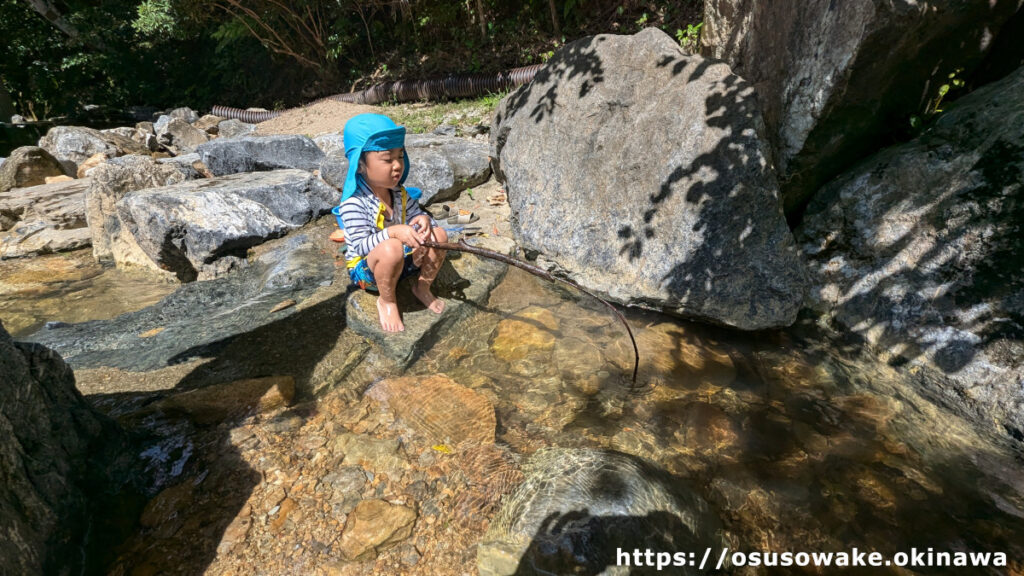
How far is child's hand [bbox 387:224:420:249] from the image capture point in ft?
9.46

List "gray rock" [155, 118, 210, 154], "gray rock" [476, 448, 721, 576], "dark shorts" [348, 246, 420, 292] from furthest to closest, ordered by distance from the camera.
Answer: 1. "gray rock" [155, 118, 210, 154]
2. "dark shorts" [348, 246, 420, 292]
3. "gray rock" [476, 448, 721, 576]

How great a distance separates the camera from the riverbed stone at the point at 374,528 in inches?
76.1

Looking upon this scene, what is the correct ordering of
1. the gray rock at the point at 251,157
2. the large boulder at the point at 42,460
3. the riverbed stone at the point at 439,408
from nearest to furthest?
1. the large boulder at the point at 42,460
2. the riverbed stone at the point at 439,408
3. the gray rock at the point at 251,157

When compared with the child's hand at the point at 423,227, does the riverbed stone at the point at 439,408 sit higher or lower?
lower

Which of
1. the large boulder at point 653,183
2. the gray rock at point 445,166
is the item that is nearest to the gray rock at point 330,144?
the gray rock at point 445,166

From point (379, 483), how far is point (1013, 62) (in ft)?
16.1

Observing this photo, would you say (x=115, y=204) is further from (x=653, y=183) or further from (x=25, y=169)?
(x=653, y=183)

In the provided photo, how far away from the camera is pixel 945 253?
291cm

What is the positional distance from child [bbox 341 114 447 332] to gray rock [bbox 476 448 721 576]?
1.55 m

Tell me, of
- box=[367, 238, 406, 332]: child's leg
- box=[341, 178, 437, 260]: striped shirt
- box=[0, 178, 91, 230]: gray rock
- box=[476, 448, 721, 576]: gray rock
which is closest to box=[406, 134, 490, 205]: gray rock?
box=[341, 178, 437, 260]: striped shirt

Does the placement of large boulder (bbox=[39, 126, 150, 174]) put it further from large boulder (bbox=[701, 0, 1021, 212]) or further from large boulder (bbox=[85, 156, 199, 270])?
large boulder (bbox=[701, 0, 1021, 212])

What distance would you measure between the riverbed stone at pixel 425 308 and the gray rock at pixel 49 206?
572 cm

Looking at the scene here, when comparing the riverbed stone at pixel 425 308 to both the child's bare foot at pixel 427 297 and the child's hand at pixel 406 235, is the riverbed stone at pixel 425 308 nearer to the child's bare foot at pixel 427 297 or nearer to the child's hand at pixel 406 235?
the child's bare foot at pixel 427 297

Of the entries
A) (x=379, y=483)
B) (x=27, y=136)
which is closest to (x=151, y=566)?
(x=379, y=483)
